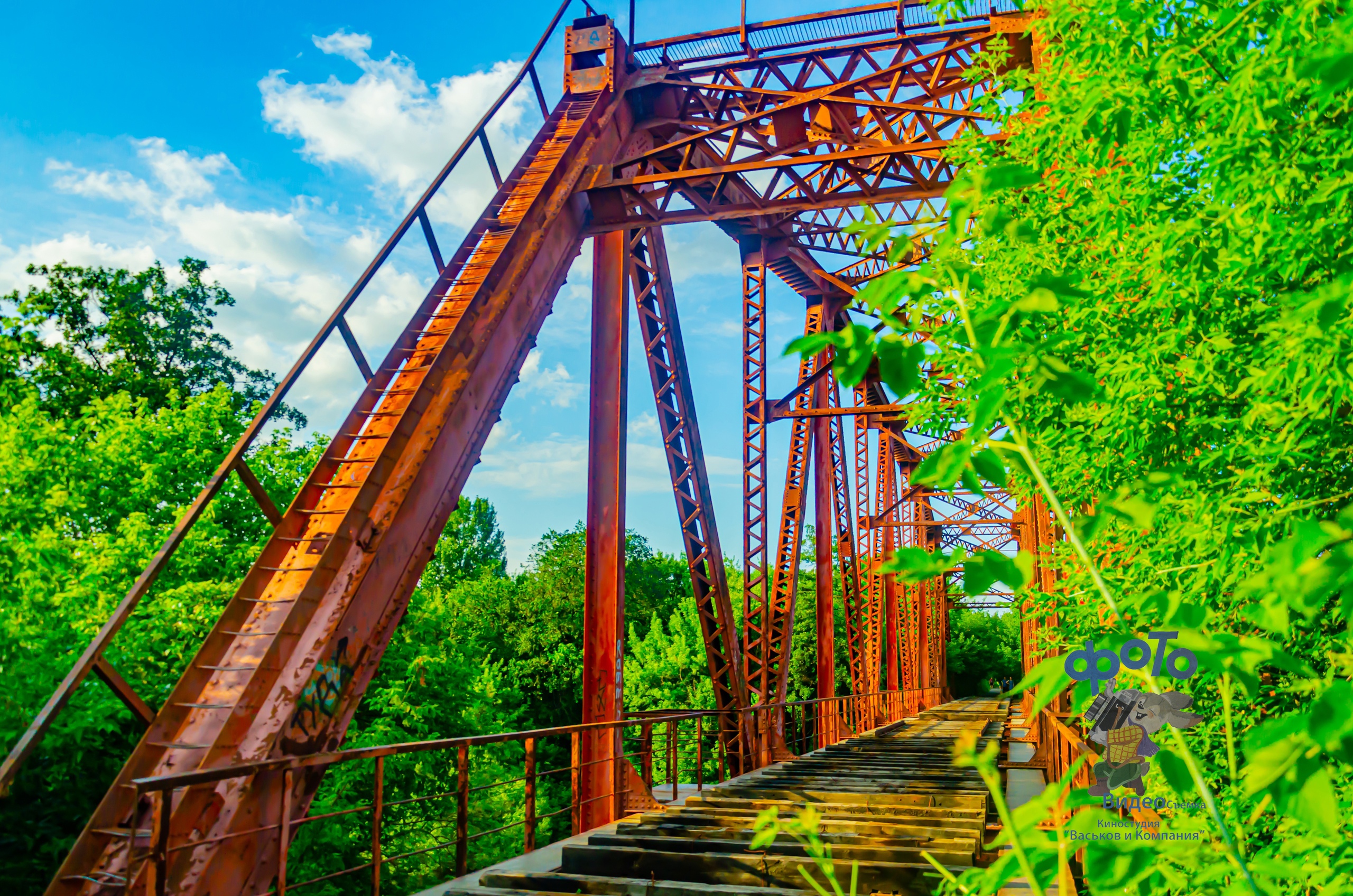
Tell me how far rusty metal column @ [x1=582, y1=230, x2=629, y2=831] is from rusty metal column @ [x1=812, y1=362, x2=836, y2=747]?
654 centimetres

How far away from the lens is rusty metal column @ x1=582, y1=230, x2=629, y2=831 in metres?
7.65

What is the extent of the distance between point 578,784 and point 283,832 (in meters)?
3.44

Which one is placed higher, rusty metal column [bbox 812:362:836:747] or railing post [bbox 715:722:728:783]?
rusty metal column [bbox 812:362:836:747]

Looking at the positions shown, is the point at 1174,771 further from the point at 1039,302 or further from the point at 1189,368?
the point at 1189,368

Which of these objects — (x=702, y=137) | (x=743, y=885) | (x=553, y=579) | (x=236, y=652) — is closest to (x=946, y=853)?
(x=743, y=885)

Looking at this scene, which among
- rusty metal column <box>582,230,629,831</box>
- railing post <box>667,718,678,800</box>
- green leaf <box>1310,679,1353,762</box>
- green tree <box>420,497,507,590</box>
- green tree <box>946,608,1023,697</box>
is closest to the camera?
green leaf <box>1310,679,1353,762</box>

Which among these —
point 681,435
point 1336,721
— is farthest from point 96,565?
point 1336,721

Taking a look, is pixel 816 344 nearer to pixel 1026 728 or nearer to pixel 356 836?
pixel 356 836

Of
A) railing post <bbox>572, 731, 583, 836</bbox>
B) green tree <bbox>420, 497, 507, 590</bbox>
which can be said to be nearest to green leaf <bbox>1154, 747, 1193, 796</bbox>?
railing post <bbox>572, 731, 583, 836</bbox>

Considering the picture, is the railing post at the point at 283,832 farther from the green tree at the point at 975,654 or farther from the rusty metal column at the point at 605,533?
the green tree at the point at 975,654

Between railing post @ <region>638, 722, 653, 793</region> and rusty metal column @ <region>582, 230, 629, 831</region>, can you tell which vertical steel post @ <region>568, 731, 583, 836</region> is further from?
railing post @ <region>638, 722, 653, 793</region>

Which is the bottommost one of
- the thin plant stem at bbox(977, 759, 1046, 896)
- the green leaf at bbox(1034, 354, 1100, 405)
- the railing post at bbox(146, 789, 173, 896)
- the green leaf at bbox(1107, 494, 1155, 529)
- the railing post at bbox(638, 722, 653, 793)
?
the railing post at bbox(638, 722, 653, 793)

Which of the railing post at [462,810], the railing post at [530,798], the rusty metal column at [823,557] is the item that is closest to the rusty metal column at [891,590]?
the rusty metal column at [823,557]

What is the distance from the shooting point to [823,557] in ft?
49.8
